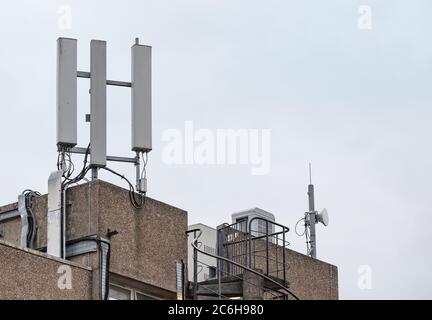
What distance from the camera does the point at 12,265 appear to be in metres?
24.0

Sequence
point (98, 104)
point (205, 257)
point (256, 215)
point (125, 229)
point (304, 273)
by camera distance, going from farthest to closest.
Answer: point (256, 215) → point (205, 257) → point (304, 273) → point (98, 104) → point (125, 229)

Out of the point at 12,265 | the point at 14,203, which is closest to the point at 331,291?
the point at 14,203

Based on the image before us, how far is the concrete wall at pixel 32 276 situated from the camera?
23844mm

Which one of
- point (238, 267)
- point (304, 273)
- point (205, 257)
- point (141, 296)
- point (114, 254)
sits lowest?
point (141, 296)

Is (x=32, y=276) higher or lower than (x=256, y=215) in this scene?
lower

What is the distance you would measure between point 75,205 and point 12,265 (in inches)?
125

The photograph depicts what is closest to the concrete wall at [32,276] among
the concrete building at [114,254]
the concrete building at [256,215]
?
the concrete building at [114,254]

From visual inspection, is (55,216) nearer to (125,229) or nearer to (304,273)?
(125,229)

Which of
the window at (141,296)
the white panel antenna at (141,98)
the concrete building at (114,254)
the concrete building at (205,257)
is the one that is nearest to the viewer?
the concrete building at (114,254)

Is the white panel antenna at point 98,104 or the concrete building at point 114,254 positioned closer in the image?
the concrete building at point 114,254

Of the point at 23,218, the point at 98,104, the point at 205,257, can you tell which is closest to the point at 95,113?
the point at 98,104

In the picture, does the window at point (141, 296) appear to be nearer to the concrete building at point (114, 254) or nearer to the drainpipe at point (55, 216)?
the concrete building at point (114, 254)

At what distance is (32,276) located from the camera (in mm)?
24328
